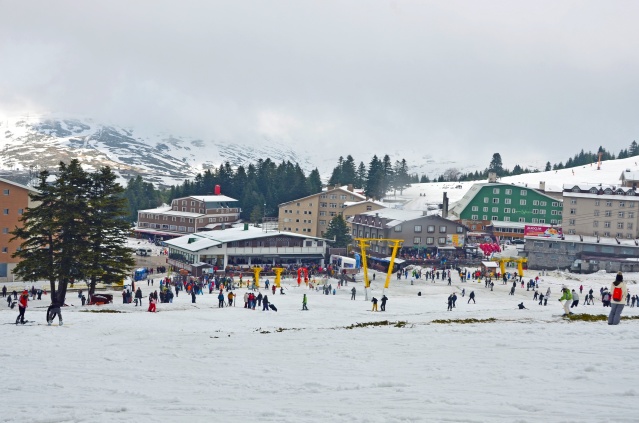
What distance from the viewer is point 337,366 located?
44.3 feet

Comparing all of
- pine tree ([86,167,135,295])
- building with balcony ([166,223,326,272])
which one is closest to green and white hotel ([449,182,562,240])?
building with balcony ([166,223,326,272])

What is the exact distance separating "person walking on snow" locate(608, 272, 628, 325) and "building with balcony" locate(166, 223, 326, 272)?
4477cm

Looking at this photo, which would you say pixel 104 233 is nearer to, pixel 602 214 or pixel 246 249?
pixel 246 249

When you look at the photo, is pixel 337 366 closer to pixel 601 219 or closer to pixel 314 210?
pixel 601 219

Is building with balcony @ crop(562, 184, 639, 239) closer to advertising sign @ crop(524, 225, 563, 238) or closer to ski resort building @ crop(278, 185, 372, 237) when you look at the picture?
advertising sign @ crop(524, 225, 563, 238)

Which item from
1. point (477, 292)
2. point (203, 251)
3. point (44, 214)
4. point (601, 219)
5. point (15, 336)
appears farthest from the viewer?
point (601, 219)

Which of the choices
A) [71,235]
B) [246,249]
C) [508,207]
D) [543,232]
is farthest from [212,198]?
[71,235]

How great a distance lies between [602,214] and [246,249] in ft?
121

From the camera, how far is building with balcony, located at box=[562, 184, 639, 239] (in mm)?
69344

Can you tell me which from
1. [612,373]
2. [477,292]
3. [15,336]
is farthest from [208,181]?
[612,373]

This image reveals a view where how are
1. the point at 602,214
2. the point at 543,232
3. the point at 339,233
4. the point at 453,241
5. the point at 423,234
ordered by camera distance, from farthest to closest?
the point at 339,233 < the point at 543,232 < the point at 602,214 < the point at 453,241 < the point at 423,234

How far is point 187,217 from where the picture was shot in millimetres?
89062

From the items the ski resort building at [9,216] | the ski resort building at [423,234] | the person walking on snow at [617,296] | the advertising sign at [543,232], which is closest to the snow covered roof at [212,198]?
the ski resort building at [423,234]

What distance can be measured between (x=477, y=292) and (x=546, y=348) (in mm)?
33550
